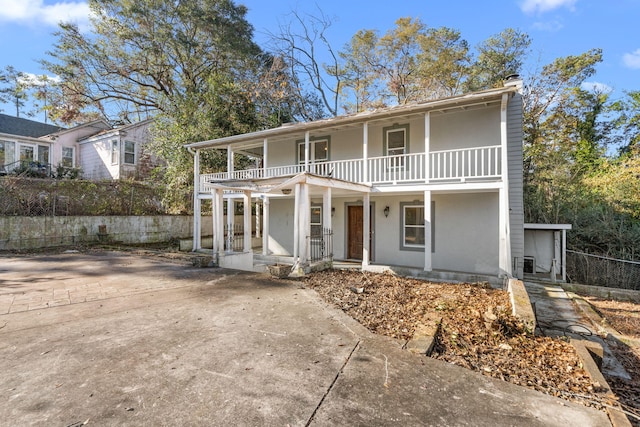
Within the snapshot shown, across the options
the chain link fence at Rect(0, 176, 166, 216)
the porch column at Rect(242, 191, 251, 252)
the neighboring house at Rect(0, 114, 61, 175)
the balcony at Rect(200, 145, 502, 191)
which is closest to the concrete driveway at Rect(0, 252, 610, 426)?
the porch column at Rect(242, 191, 251, 252)

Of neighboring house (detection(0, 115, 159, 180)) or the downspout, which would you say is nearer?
the downspout

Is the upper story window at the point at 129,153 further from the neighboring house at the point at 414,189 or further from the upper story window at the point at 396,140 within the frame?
the upper story window at the point at 396,140

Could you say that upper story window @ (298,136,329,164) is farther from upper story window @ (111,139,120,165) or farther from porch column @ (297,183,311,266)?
upper story window @ (111,139,120,165)

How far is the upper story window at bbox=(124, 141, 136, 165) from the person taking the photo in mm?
18938

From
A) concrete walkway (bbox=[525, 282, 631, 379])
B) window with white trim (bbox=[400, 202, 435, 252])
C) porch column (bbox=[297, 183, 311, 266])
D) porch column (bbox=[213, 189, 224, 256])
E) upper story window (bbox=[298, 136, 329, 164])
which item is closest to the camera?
concrete walkway (bbox=[525, 282, 631, 379])

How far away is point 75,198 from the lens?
12.3 meters

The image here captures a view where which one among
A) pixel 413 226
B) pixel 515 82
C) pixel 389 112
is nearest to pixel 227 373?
pixel 389 112

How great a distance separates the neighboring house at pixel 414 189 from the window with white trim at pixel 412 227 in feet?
0.11

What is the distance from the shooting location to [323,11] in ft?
61.7

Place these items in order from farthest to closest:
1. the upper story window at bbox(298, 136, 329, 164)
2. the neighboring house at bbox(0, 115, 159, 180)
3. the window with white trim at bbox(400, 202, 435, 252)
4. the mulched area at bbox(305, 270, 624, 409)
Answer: the neighboring house at bbox(0, 115, 159, 180) < the upper story window at bbox(298, 136, 329, 164) < the window with white trim at bbox(400, 202, 435, 252) < the mulched area at bbox(305, 270, 624, 409)

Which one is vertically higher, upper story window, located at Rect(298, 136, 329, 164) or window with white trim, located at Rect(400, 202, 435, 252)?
upper story window, located at Rect(298, 136, 329, 164)

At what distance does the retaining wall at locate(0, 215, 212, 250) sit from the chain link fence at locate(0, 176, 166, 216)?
1.16 feet

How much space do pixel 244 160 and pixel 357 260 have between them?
1014 centimetres

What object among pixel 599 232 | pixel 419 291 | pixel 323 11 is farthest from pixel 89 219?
pixel 599 232
